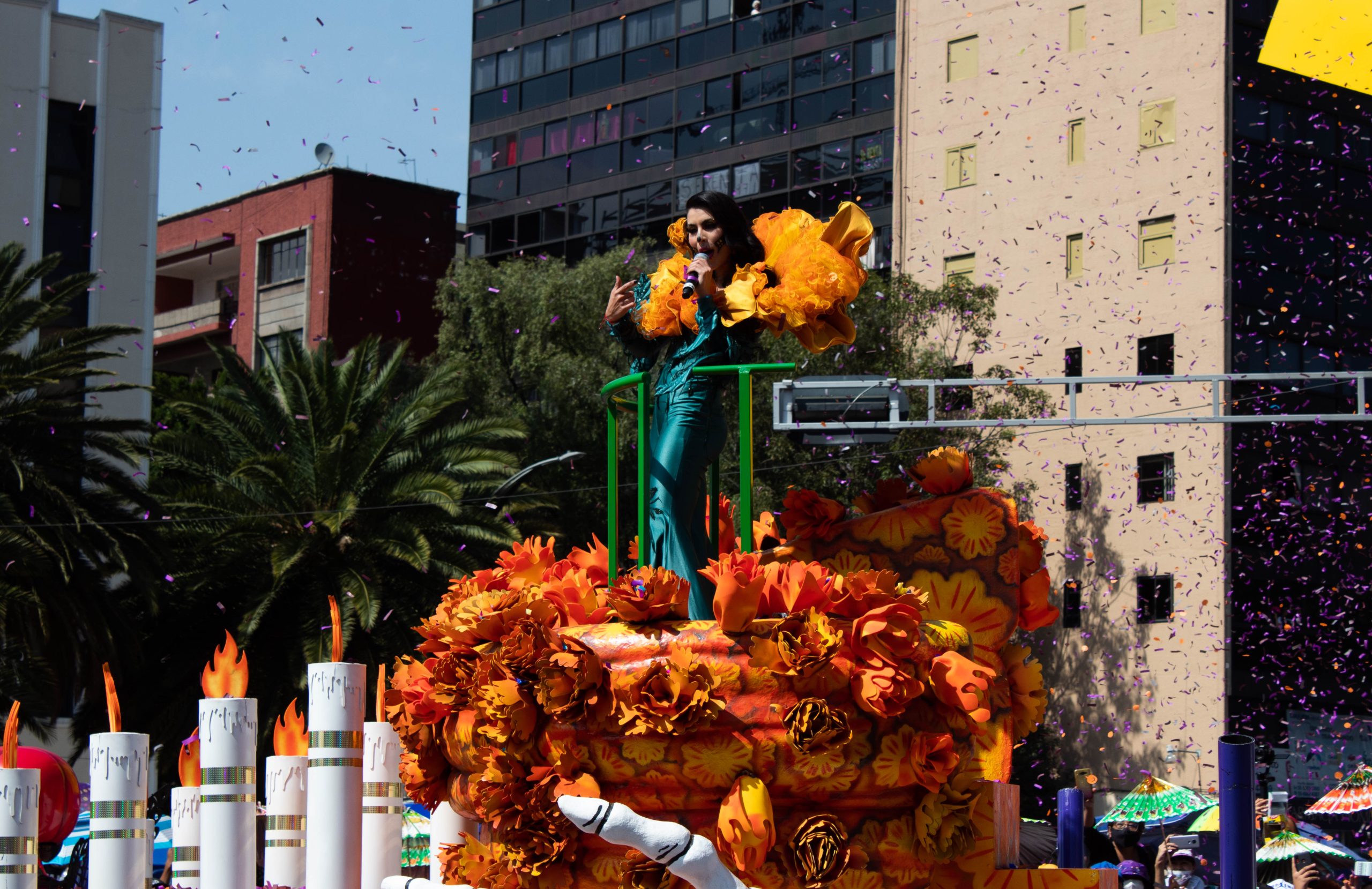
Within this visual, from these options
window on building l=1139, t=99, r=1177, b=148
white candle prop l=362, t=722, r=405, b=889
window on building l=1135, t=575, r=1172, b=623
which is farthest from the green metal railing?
window on building l=1139, t=99, r=1177, b=148

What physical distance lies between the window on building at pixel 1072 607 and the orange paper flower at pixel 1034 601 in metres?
30.1

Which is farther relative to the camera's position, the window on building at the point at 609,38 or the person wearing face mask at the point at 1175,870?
the window on building at the point at 609,38

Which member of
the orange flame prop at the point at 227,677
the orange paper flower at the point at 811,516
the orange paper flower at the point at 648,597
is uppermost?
the orange paper flower at the point at 811,516

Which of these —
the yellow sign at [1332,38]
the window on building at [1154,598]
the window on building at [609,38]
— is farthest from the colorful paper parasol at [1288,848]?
the window on building at [609,38]

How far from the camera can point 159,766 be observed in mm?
23484

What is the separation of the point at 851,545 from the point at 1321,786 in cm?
3203

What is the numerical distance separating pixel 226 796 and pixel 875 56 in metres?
37.8

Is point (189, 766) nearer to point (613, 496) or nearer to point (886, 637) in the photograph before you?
point (613, 496)

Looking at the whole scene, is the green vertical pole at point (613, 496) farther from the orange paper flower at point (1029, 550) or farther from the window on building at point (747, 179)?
the window on building at point (747, 179)

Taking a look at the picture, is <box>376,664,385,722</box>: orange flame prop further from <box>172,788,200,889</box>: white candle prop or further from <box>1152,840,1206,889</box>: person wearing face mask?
<box>1152,840,1206,889</box>: person wearing face mask

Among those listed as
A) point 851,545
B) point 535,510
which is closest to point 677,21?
point 535,510

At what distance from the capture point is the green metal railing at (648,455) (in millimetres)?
7371

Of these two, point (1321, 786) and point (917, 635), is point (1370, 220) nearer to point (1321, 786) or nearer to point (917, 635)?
point (1321, 786)

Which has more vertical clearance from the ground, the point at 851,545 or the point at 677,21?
the point at 677,21
